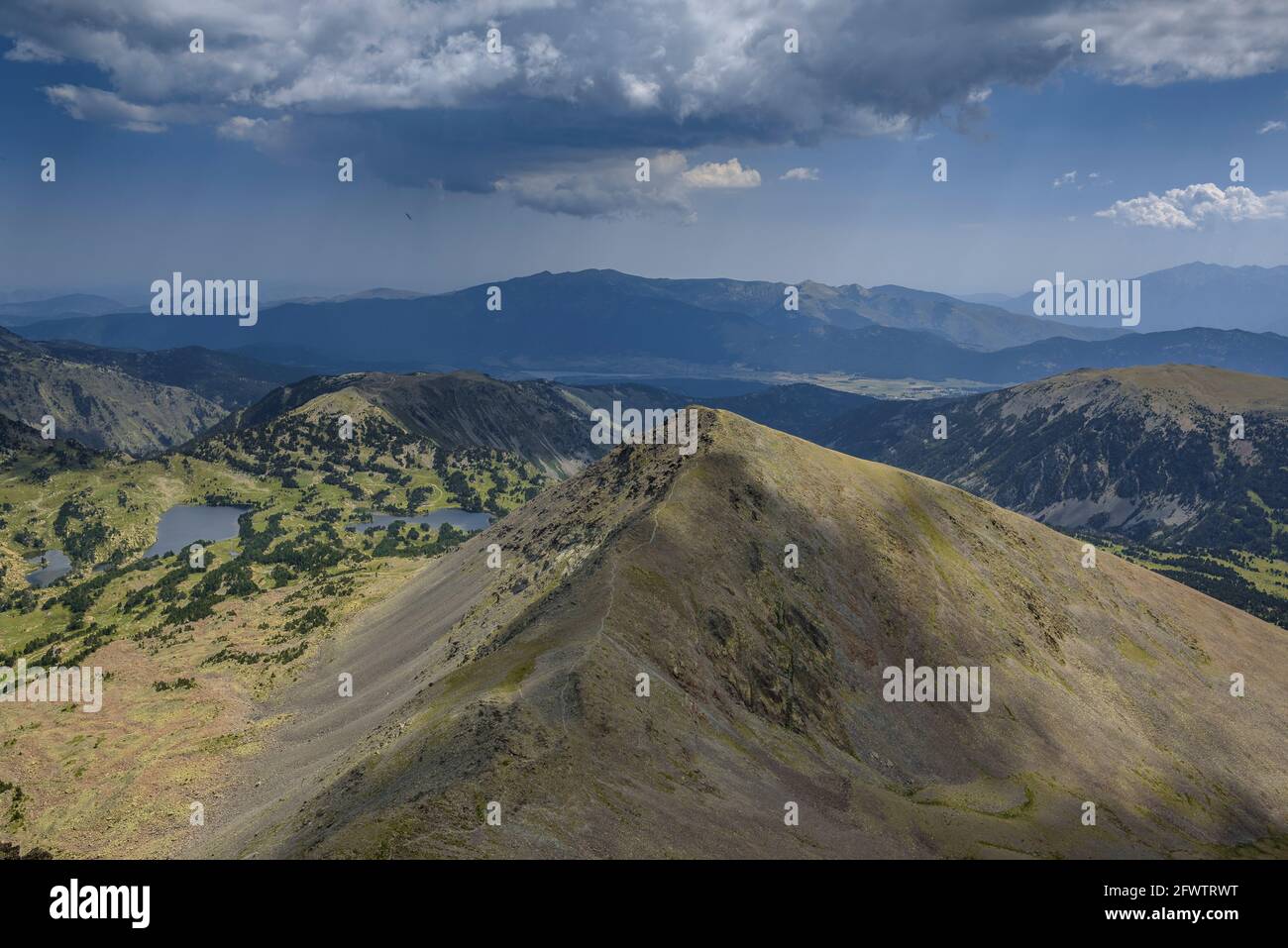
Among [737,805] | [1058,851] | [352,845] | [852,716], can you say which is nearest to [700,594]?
[852,716]

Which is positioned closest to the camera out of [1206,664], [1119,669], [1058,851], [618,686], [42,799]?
[618,686]

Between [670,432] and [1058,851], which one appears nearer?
[1058,851]

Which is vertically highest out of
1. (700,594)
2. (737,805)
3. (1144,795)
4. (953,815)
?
(700,594)

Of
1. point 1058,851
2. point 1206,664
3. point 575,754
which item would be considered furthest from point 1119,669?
point 575,754

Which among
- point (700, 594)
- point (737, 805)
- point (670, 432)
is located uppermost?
point (670, 432)

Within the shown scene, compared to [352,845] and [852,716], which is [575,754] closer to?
[352,845]

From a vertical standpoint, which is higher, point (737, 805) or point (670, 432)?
point (670, 432)
